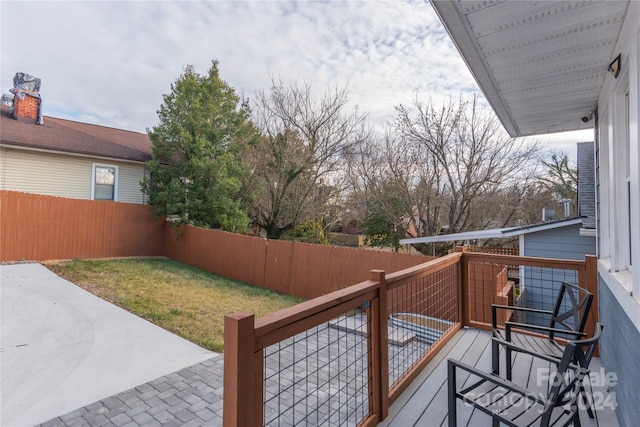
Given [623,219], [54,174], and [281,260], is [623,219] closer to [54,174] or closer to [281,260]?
[281,260]

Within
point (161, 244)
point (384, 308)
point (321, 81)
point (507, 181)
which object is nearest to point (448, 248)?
point (507, 181)

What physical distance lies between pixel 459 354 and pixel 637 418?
5.21ft

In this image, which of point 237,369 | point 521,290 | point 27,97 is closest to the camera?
point 237,369

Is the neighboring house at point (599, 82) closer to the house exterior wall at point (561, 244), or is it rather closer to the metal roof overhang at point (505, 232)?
the metal roof overhang at point (505, 232)

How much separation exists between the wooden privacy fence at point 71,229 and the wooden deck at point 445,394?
10.6 metres

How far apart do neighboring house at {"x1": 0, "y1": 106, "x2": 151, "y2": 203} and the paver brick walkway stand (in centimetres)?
1003

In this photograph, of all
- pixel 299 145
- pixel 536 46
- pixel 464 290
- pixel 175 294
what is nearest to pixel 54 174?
pixel 175 294

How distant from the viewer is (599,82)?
256cm

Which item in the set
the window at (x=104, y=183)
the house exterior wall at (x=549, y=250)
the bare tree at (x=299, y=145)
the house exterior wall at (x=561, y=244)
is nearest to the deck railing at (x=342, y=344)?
the house exterior wall at (x=549, y=250)

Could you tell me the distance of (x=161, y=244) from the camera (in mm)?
11625

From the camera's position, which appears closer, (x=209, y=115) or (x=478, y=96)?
(x=478, y=96)

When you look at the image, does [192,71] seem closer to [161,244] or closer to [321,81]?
[321,81]

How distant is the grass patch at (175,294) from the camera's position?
17.3 feet

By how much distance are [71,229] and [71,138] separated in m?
3.77
